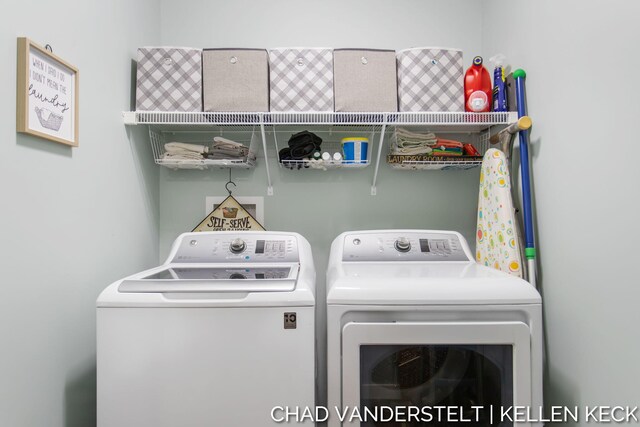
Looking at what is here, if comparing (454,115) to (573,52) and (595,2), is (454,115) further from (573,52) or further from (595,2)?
(595,2)

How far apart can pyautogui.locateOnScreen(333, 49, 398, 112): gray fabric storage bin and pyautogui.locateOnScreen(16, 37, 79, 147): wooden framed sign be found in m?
1.07

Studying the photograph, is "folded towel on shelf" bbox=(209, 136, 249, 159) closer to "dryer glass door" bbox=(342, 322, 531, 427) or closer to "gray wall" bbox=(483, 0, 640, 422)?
"dryer glass door" bbox=(342, 322, 531, 427)

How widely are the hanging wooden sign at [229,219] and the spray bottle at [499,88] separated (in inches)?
52.8

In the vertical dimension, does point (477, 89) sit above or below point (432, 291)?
above

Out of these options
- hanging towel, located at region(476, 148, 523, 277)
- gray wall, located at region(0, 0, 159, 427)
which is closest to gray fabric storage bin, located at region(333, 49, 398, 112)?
hanging towel, located at region(476, 148, 523, 277)

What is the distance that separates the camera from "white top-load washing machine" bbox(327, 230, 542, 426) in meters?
1.18

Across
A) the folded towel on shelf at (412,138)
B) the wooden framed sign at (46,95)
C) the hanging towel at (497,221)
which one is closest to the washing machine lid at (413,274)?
the hanging towel at (497,221)

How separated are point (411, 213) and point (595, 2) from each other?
1.21 meters

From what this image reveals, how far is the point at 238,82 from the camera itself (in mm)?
1805

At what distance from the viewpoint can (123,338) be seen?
1.17 m

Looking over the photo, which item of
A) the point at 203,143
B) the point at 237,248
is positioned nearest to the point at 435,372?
the point at 237,248

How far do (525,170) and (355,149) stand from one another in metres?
0.77

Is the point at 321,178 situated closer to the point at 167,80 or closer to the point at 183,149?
the point at 183,149

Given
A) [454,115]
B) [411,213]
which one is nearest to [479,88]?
[454,115]
